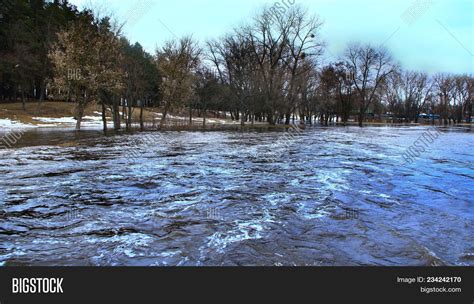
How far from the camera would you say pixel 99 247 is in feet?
20.4

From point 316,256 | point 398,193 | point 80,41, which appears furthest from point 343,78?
point 316,256

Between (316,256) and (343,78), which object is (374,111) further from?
(316,256)

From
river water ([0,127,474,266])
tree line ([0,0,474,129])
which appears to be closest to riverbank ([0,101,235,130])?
tree line ([0,0,474,129])

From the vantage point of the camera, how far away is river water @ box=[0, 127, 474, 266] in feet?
19.6

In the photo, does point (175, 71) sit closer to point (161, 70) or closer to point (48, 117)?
point (161, 70)

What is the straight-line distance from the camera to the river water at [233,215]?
596 cm
